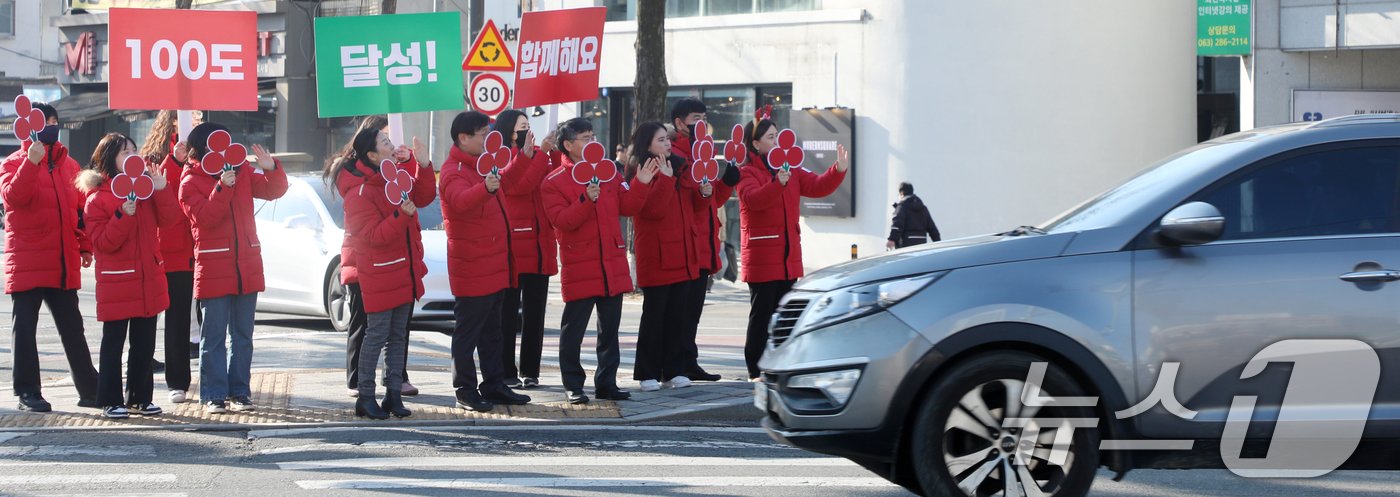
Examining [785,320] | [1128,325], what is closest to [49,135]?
[785,320]

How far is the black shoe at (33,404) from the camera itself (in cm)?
885

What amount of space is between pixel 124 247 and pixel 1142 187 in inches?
224

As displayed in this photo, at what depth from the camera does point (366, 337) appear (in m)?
8.36

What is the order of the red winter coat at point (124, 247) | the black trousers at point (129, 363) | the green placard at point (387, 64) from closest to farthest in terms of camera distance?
the red winter coat at point (124, 247) < the black trousers at point (129, 363) < the green placard at point (387, 64)

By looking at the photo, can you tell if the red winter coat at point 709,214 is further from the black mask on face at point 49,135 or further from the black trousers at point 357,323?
the black mask on face at point 49,135

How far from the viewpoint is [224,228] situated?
8.77 meters

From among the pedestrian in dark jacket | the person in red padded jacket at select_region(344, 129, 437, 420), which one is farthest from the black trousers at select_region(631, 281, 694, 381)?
the pedestrian in dark jacket

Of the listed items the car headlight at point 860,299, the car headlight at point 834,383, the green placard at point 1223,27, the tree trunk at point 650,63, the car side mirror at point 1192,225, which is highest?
the green placard at point 1223,27

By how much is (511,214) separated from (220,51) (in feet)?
7.94

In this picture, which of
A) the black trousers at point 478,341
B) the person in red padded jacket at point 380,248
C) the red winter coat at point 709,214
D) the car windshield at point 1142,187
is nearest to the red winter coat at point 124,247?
the person in red padded jacket at point 380,248

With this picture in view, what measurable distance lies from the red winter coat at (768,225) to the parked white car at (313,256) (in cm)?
493

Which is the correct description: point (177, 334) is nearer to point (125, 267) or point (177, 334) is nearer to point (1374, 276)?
point (125, 267)

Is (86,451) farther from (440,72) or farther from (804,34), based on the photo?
(804,34)

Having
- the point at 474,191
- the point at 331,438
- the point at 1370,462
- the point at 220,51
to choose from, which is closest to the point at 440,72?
the point at 220,51
